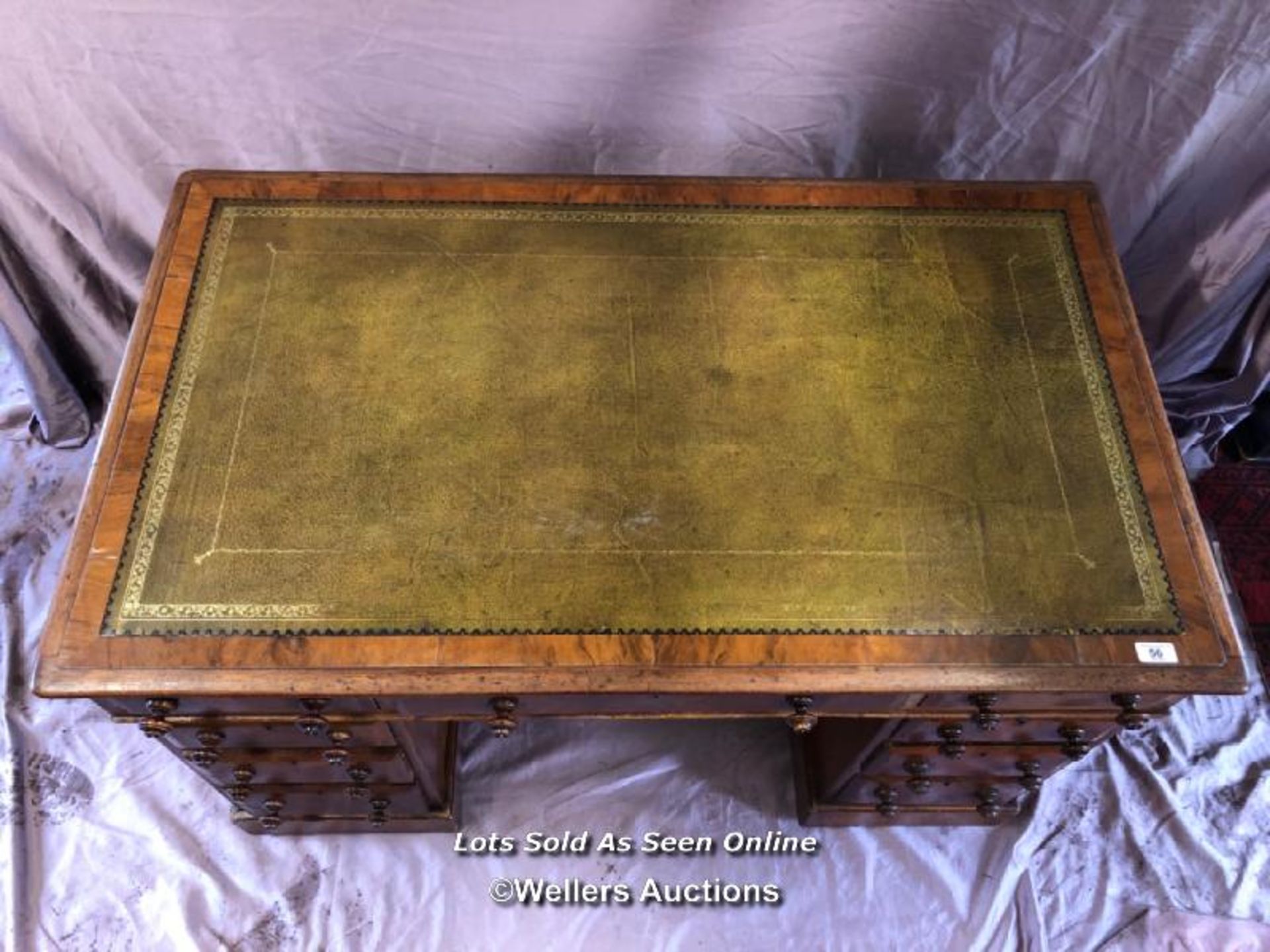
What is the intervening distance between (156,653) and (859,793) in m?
0.93

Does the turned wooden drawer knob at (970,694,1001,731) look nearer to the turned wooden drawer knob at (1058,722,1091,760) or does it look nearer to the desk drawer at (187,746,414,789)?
the turned wooden drawer knob at (1058,722,1091,760)

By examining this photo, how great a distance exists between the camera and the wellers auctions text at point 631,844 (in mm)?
1518

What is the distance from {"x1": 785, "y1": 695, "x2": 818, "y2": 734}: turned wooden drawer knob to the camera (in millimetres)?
1024

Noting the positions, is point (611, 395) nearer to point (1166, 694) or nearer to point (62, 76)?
point (1166, 694)

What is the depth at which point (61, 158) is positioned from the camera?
1.46 meters

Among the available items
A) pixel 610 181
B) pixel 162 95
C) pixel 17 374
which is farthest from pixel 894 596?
pixel 17 374

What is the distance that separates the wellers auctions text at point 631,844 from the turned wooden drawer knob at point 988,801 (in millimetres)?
246

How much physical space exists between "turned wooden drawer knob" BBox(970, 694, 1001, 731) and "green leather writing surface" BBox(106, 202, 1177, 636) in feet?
0.26

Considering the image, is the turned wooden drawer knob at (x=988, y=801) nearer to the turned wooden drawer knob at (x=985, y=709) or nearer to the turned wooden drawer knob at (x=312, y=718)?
the turned wooden drawer knob at (x=985, y=709)

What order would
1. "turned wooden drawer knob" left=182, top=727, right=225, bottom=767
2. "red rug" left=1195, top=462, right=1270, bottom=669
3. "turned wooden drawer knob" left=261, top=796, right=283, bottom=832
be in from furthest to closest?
"red rug" left=1195, top=462, right=1270, bottom=669 < "turned wooden drawer knob" left=261, top=796, right=283, bottom=832 < "turned wooden drawer knob" left=182, top=727, right=225, bottom=767

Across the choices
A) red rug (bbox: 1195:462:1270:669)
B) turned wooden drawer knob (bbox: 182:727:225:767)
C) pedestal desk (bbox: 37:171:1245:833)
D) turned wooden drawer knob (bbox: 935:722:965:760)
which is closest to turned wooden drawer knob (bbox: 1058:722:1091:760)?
pedestal desk (bbox: 37:171:1245:833)

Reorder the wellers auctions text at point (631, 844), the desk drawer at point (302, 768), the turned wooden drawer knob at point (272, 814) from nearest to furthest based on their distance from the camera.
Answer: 1. the desk drawer at point (302, 768)
2. the turned wooden drawer knob at point (272, 814)
3. the wellers auctions text at point (631, 844)

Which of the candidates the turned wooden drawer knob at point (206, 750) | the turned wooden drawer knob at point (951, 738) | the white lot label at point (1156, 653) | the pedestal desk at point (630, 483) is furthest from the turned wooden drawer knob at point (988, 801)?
the turned wooden drawer knob at point (206, 750)

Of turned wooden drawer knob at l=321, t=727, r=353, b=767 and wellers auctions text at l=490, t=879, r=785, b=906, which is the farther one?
wellers auctions text at l=490, t=879, r=785, b=906
